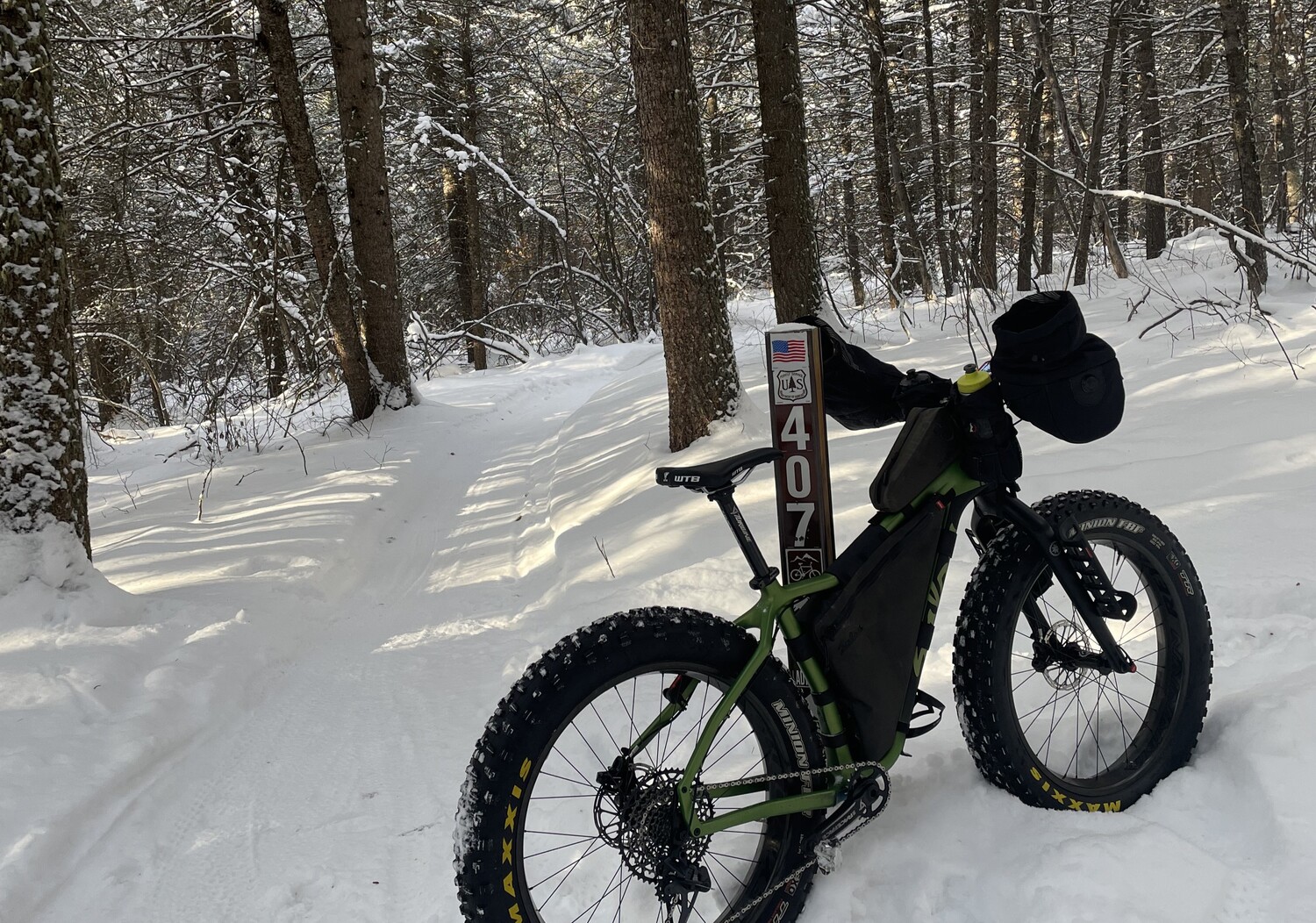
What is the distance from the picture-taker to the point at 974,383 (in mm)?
2057

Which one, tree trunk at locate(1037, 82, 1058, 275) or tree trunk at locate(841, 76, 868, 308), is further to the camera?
tree trunk at locate(841, 76, 868, 308)

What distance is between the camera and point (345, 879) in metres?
2.44

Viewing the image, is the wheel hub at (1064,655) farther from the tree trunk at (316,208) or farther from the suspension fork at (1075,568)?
the tree trunk at (316,208)

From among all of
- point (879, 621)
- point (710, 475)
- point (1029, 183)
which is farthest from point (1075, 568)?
point (1029, 183)

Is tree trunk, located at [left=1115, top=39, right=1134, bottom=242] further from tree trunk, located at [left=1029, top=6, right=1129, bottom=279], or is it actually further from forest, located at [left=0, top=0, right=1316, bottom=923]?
forest, located at [left=0, top=0, right=1316, bottom=923]

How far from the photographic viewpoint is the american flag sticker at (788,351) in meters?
2.16

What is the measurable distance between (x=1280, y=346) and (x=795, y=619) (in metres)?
5.32

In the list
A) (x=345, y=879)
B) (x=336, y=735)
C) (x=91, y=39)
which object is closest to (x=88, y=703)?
(x=336, y=735)

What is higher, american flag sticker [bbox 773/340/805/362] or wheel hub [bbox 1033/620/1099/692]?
american flag sticker [bbox 773/340/805/362]

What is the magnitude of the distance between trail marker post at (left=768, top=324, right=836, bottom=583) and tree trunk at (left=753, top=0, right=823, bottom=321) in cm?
597

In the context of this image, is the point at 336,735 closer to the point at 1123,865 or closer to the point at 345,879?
the point at 345,879

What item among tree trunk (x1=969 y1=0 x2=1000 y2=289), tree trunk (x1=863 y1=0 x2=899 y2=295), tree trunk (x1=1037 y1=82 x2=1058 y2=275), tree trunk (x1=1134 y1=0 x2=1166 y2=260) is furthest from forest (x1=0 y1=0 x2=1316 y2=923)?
tree trunk (x1=1134 y1=0 x2=1166 y2=260)

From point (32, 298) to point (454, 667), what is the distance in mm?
2863

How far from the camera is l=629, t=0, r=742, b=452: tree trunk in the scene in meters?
5.73
